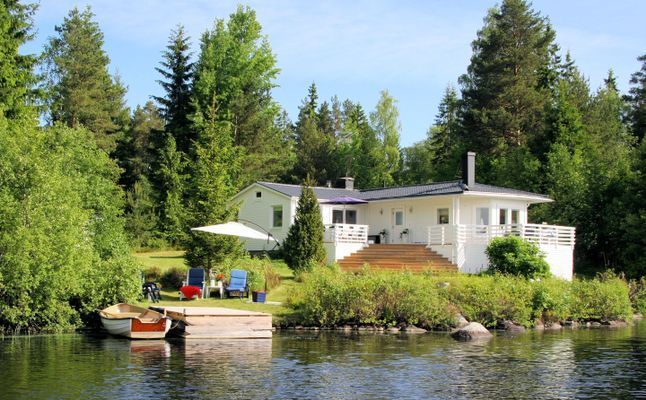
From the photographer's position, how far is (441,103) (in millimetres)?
75438

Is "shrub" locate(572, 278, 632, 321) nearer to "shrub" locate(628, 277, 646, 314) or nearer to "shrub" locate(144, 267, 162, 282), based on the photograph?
"shrub" locate(628, 277, 646, 314)

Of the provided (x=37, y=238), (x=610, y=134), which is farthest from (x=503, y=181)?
(x=37, y=238)

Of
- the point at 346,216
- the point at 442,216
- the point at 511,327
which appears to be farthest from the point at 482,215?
the point at 511,327

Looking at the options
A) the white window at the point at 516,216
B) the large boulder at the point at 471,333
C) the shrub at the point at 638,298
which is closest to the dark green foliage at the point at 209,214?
the large boulder at the point at 471,333

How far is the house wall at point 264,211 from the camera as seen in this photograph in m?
39.4

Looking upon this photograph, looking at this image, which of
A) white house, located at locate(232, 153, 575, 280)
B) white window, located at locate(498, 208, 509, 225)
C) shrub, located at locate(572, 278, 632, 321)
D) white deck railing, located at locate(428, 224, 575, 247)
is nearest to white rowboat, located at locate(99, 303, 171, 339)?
white house, located at locate(232, 153, 575, 280)

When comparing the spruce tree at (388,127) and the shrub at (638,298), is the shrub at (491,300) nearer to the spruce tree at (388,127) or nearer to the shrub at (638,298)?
the shrub at (638,298)

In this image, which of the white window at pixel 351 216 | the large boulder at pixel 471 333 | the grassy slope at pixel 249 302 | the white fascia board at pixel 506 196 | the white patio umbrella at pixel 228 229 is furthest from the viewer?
the white window at pixel 351 216

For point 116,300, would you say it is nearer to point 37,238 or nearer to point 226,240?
point 37,238

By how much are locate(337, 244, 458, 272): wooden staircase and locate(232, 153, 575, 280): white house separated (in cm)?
41

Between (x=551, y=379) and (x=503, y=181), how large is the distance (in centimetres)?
3504

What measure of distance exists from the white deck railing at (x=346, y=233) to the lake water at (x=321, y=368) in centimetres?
1338

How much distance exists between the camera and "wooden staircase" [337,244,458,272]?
1303 inches

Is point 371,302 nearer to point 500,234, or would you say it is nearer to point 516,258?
point 516,258
